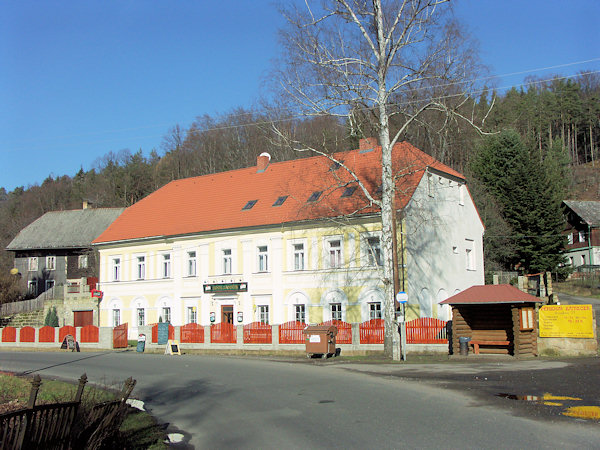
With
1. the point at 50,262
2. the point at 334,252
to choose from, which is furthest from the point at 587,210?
the point at 50,262

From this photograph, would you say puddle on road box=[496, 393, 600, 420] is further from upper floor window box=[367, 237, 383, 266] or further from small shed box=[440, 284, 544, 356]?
upper floor window box=[367, 237, 383, 266]

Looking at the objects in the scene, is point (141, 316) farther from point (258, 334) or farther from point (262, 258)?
point (258, 334)

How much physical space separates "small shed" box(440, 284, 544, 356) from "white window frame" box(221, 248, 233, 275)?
16874 millimetres

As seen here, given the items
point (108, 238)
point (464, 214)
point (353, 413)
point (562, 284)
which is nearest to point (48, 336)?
point (108, 238)

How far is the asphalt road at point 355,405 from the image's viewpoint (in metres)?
9.48

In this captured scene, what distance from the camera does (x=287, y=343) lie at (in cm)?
2942

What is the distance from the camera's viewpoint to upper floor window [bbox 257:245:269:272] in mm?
36638

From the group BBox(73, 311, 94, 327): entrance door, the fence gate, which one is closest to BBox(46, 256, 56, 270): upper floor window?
BBox(73, 311, 94, 327): entrance door

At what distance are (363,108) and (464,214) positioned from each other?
1721 centimetres

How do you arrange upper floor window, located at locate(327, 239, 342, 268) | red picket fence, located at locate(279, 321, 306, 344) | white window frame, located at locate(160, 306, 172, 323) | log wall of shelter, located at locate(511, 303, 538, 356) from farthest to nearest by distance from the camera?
white window frame, located at locate(160, 306, 172, 323)
upper floor window, located at locate(327, 239, 342, 268)
red picket fence, located at locate(279, 321, 306, 344)
log wall of shelter, located at locate(511, 303, 538, 356)

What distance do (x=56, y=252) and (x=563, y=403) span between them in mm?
61943

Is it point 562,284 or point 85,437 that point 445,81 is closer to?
point 85,437

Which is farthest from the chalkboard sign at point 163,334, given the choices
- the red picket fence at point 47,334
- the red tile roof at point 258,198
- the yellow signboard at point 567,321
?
the yellow signboard at point 567,321

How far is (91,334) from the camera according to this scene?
36.4m
